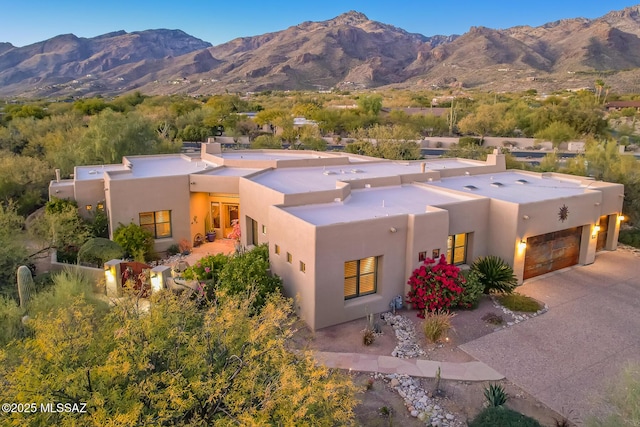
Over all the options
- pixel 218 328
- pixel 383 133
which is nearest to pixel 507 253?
pixel 218 328

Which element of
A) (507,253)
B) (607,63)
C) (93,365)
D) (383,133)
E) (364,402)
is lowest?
(364,402)

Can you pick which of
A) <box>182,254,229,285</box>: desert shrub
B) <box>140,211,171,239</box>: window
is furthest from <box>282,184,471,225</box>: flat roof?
<box>140,211,171,239</box>: window

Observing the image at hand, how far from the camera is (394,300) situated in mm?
13945

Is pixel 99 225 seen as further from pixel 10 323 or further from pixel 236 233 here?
pixel 10 323

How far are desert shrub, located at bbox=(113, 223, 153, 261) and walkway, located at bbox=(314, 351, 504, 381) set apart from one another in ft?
32.5

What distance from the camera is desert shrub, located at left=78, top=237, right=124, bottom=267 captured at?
55.5ft

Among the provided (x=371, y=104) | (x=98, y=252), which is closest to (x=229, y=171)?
(x=98, y=252)

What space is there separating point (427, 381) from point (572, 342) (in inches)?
182

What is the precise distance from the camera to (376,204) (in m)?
16.3

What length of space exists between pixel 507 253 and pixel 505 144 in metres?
39.6

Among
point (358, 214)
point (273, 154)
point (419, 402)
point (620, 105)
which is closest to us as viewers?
point (419, 402)

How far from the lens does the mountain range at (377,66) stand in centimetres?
11919

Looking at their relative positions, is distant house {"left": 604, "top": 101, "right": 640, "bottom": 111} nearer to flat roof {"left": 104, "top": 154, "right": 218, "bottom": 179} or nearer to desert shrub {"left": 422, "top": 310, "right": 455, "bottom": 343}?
flat roof {"left": 104, "top": 154, "right": 218, "bottom": 179}

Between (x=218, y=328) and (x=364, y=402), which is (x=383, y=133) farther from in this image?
(x=218, y=328)
